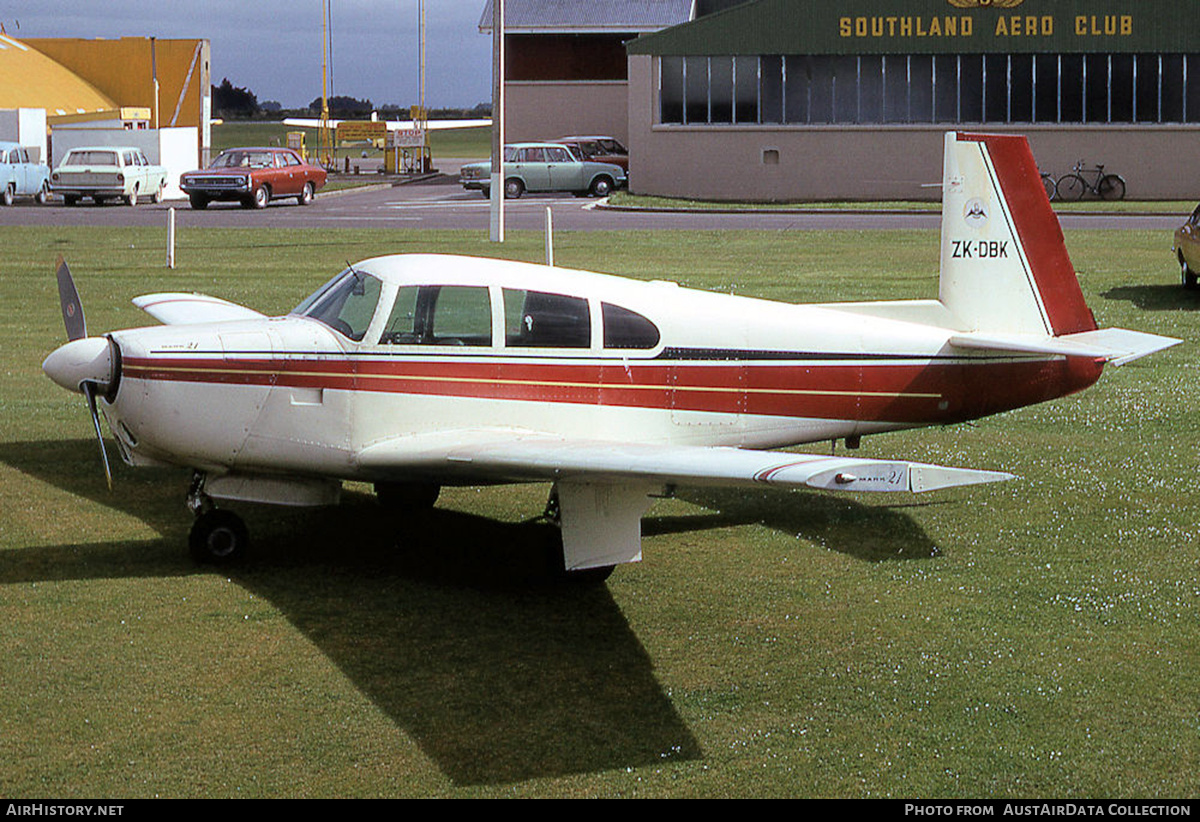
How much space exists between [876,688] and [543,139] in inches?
2550

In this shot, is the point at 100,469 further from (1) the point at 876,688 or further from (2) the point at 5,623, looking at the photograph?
(1) the point at 876,688

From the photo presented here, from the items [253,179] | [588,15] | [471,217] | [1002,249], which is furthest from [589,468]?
[588,15]

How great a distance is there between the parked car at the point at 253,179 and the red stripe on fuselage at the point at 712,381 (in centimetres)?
3851

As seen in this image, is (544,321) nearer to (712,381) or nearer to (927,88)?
(712,381)

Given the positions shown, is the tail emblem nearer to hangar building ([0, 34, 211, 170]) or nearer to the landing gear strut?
the landing gear strut

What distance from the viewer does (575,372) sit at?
972 cm

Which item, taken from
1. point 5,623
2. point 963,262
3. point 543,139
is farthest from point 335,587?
point 543,139

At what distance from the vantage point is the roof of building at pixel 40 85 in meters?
61.1

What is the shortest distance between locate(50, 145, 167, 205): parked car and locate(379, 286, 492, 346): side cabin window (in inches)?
1603

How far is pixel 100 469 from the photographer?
12.6 m

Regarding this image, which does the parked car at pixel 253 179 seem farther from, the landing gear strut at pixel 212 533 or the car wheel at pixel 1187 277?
the landing gear strut at pixel 212 533

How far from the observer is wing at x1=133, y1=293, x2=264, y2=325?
1302cm

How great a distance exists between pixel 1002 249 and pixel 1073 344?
3.08 feet

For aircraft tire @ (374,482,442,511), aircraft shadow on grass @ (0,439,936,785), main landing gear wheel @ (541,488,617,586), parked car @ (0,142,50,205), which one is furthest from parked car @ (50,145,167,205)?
main landing gear wheel @ (541,488,617,586)
